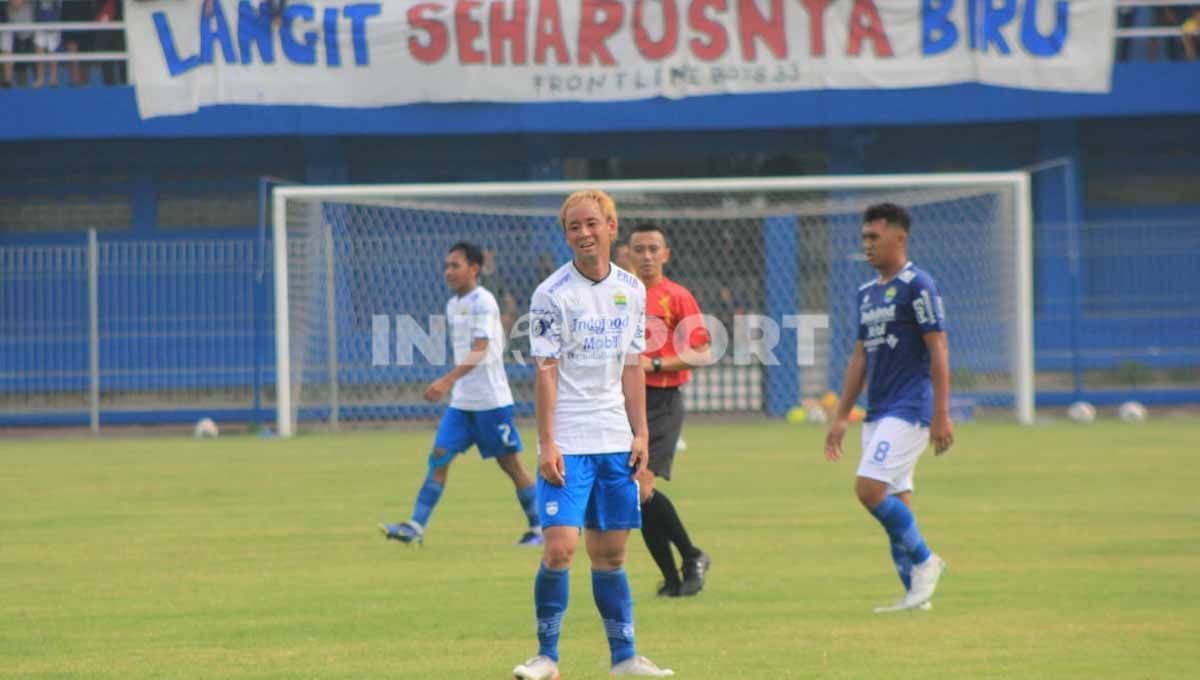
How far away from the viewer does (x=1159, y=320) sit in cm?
2727

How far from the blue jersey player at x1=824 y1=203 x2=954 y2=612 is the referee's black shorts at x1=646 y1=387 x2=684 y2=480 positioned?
1.05m

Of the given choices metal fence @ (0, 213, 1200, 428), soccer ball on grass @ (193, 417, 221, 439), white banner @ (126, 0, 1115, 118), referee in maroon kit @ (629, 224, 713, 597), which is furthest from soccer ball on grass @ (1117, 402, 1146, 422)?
referee in maroon kit @ (629, 224, 713, 597)

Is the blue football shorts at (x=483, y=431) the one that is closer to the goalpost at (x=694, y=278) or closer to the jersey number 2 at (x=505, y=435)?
the jersey number 2 at (x=505, y=435)

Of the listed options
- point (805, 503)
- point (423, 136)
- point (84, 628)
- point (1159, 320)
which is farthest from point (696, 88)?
point (84, 628)

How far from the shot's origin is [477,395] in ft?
42.9

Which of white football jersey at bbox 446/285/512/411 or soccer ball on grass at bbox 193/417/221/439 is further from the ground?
white football jersey at bbox 446/285/512/411

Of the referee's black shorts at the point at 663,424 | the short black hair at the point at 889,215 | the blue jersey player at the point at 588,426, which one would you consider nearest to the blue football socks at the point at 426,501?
the referee's black shorts at the point at 663,424

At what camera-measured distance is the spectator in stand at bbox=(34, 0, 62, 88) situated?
93.2 ft

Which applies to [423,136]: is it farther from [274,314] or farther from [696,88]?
[696,88]

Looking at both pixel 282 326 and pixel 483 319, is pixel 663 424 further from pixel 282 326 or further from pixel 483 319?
pixel 282 326

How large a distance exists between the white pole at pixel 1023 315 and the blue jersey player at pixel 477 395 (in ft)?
43.0

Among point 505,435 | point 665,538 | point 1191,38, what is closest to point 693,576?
point 665,538

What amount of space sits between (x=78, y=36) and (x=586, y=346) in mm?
24451

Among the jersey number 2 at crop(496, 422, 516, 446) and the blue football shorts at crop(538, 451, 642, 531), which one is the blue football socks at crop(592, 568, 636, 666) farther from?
the jersey number 2 at crop(496, 422, 516, 446)
